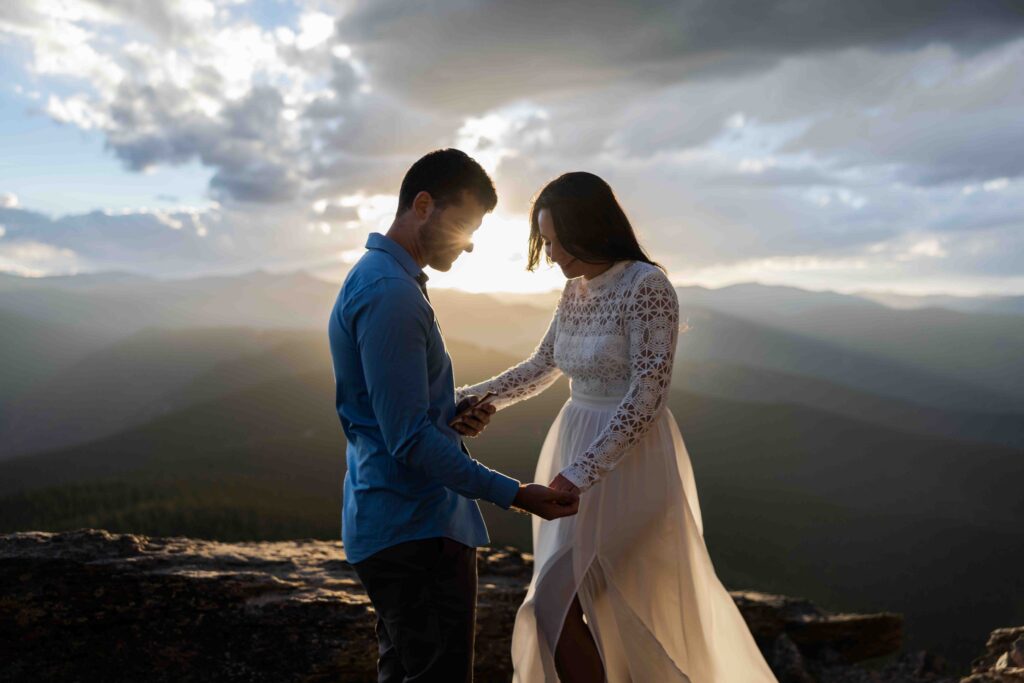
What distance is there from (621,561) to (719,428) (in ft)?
225

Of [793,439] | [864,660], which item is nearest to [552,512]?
[864,660]

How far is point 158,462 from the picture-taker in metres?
53.8

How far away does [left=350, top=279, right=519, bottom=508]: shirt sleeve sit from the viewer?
2.10 metres

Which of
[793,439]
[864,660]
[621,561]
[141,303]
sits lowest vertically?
[793,439]

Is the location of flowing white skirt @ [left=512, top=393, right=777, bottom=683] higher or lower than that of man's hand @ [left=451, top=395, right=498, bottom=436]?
lower

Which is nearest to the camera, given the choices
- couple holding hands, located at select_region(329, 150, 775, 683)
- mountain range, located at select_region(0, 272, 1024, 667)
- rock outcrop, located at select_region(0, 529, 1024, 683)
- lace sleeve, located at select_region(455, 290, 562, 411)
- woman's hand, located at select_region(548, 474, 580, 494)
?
couple holding hands, located at select_region(329, 150, 775, 683)

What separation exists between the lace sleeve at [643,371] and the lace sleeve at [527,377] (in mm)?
695

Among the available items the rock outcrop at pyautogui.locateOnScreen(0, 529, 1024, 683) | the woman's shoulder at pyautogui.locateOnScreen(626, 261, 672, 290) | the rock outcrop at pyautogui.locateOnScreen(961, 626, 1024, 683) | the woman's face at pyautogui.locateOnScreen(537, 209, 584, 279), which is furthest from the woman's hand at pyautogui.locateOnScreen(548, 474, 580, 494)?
the rock outcrop at pyautogui.locateOnScreen(961, 626, 1024, 683)

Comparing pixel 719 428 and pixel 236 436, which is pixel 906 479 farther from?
pixel 236 436

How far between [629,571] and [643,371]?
0.96 meters

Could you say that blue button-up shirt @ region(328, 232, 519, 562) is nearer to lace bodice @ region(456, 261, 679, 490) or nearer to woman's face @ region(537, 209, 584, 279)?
lace bodice @ region(456, 261, 679, 490)

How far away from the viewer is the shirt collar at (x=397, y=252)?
2.34 m

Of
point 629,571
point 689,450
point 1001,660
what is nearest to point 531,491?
point 629,571

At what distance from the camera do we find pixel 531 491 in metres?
2.49
